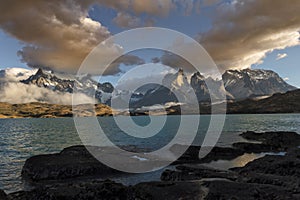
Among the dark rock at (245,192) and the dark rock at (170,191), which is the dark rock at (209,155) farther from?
the dark rock at (245,192)

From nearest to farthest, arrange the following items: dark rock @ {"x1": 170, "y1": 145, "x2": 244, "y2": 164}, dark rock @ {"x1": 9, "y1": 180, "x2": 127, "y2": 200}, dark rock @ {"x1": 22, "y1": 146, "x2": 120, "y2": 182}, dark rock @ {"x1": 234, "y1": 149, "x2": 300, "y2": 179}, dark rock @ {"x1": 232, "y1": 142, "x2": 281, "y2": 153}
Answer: dark rock @ {"x1": 9, "y1": 180, "x2": 127, "y2": 200} < dark rock @ {"x1": 234, "y1": 149, "x2": 300, "y2": 179} < dark rock @ {"x1": 22, "y1": 146, "x2": 120, "y2": 182} < dark rock @ {"x1": 170, "y1": 145, "x2": 244, "y2": 164} < dark rock @ {"x1": 232, "y1": 142, "x2": 281, "y2": 153}

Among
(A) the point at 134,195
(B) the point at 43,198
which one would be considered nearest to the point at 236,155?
(A) the point at 134,195

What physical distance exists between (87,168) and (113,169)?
16.5 feet

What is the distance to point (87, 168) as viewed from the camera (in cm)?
5166

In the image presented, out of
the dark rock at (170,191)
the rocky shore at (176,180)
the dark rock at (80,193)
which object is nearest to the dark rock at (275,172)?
the rocky shore at (176,180)

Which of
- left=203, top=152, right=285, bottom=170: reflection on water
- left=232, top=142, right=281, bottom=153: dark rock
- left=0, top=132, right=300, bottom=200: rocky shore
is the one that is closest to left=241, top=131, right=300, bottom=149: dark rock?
left=232, top=142, right=281, bottom=153: dark rock

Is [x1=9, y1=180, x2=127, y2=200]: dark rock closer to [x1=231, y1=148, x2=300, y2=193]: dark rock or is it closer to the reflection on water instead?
[x1=231, y1=148, x2=300, y2=193]: dark rock

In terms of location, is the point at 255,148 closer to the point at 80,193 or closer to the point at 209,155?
the point at 209,155

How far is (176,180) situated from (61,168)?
22183mm

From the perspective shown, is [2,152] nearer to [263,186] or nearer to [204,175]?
[204,175]

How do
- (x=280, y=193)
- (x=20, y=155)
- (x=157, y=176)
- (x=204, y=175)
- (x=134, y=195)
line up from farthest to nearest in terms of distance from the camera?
Answer: (x=20, y=155), (x=157, y=176), (x=204, y=175), (x=134, y=195), (x=280, y=193)

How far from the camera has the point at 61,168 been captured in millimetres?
50875

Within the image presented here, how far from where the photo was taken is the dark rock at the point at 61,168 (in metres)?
49.2

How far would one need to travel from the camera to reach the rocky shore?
3180 centimetres
